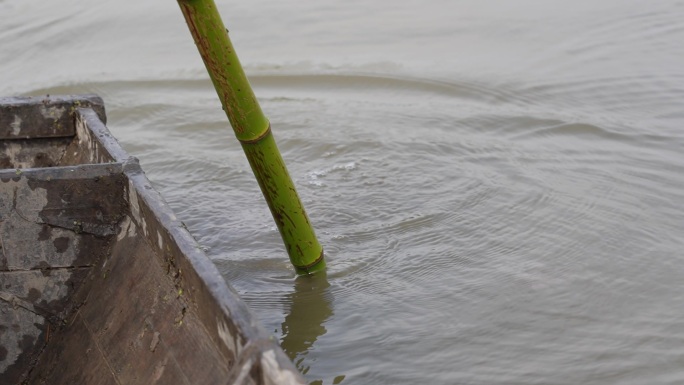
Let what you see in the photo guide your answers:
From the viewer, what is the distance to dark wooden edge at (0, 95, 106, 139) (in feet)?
10.6

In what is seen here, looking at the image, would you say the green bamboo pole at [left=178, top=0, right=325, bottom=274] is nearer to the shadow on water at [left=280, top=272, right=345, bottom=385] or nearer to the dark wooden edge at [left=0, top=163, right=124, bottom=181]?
the shadow on water at [left=280, top=272, right=345, bottom=385]

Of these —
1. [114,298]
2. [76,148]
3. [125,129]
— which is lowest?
[125,129]

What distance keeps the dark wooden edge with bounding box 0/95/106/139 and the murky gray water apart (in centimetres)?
83

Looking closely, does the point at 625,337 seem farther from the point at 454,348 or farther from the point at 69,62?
the point at 69,62

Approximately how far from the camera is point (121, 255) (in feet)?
8.59

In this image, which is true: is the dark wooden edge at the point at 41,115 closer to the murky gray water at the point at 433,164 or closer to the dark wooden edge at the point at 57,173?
the dark wooden edge at the point at 57,173

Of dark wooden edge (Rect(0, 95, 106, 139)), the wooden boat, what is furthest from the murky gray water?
dark wooden edge (Rect(0, 95, 106, 139))

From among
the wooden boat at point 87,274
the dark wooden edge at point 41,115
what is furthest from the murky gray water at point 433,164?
the dark wooden edge at point 41,115

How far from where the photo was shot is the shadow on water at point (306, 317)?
10.1 feet

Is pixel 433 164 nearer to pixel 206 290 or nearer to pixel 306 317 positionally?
pixel 306 317

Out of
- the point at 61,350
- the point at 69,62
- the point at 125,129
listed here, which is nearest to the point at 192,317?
the point at 61,350

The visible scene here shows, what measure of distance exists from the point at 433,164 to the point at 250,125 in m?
1.88

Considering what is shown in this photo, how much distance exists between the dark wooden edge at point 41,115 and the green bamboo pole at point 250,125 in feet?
2.29

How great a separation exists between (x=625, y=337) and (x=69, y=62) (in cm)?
490
